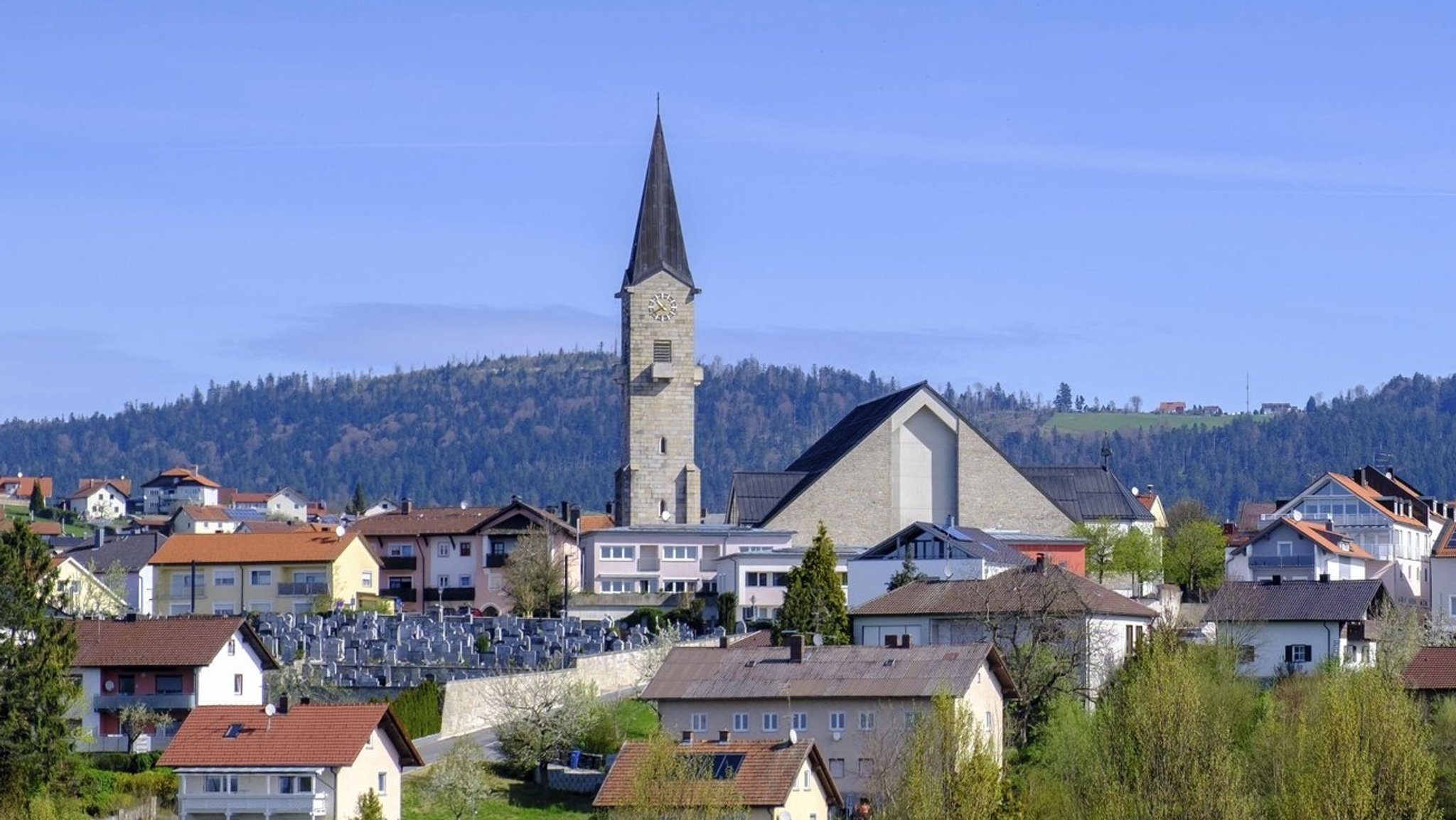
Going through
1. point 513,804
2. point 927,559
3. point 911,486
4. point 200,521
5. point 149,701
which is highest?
point 200,521

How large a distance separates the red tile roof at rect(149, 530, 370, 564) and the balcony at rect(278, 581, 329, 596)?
73 centimetres

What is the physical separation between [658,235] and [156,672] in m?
42.8

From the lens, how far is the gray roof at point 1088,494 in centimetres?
9506

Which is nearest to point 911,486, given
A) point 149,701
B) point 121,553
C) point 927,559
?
point 927,559

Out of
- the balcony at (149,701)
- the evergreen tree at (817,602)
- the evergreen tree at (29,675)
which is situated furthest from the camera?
the evergreen tree at (817,602)

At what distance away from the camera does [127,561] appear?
105750 mm

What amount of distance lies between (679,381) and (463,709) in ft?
117

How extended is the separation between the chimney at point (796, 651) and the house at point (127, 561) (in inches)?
1601

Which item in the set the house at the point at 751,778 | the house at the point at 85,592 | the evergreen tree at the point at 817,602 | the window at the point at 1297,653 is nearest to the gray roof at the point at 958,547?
the evergreen tree at the point at 817,602

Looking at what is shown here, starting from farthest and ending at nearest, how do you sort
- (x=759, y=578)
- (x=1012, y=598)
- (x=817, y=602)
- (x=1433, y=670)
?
(x=759, y=578) < (x=817, y=602) < (x=1012, y=598) < (x=1433, y=670)

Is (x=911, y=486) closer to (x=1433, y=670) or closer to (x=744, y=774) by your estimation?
(x=1433, y=670)

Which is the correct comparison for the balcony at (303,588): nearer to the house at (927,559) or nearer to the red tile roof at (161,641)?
the house at (927,559)

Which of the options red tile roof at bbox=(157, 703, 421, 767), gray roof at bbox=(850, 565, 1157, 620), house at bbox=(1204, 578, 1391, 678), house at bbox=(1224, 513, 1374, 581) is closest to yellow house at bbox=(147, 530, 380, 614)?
gray roof at bbox=(850, 565, 1157, 620)

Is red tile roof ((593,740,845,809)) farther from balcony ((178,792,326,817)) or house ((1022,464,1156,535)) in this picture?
house ((1022,464,1156,535))
